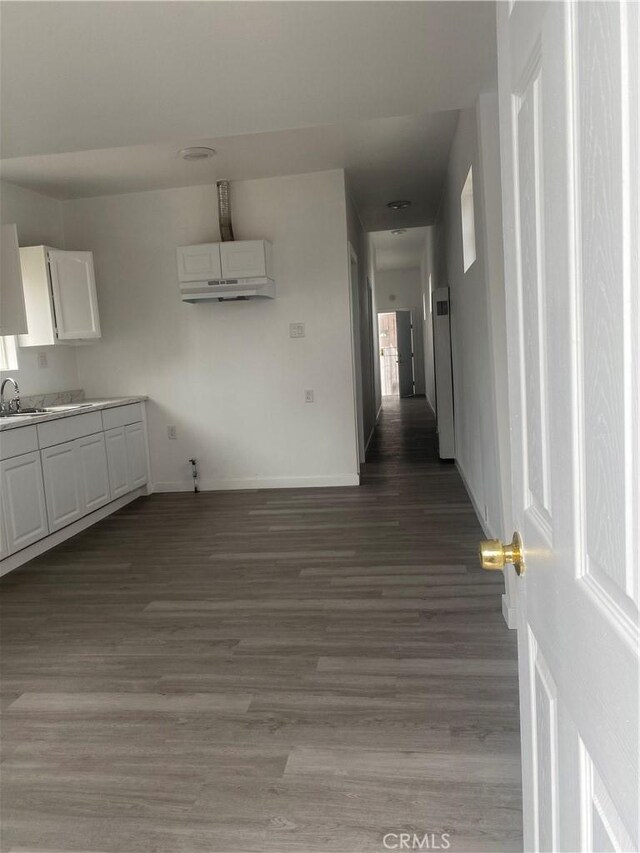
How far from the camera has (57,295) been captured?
5.11 m

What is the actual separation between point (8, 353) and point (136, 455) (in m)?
1.34

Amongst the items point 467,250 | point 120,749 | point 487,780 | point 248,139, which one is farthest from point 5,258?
point 487,780

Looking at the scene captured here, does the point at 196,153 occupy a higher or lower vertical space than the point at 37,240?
higher

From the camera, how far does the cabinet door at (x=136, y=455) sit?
18.1ft

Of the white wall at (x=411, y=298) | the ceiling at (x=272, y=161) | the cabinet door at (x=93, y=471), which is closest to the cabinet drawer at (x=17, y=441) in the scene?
the cabinet door at (x=93, y=471)

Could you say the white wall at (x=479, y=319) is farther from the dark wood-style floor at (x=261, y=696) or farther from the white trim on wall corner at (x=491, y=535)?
the dark wood-style floor at (x=261, y=696)

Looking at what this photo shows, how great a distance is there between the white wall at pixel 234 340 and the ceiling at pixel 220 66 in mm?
2373

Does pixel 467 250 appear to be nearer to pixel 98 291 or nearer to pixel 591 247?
pixel 98 291

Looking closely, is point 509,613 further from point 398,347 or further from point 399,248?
point 398,347

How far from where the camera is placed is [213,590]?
343 cm

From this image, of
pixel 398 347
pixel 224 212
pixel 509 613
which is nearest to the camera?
pixel 509 613

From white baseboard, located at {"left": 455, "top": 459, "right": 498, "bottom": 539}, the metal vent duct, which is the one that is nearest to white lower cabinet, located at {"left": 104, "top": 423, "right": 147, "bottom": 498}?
the metal vent duct

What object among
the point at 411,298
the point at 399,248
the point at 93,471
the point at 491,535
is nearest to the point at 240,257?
the point at 93,471

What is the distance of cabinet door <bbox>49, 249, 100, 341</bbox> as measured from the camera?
5090mm
